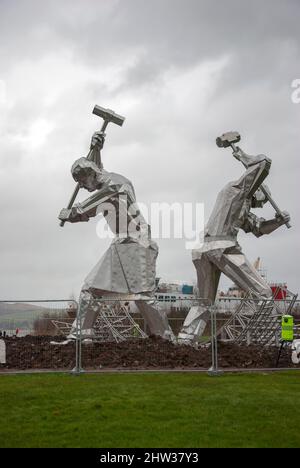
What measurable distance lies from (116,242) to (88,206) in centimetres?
130

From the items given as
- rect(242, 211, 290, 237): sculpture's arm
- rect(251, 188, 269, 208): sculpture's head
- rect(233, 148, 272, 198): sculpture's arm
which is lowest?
rect(242, 211, 290, 237): sculpture's arm

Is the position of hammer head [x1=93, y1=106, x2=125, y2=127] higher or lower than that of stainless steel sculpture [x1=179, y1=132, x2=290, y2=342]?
higher

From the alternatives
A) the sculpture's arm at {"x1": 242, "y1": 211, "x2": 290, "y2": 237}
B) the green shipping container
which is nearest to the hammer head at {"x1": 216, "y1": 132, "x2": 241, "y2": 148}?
the sculpture's arm at {"x1": 242, "y1": 211, "x2": 290, "y2": 237}

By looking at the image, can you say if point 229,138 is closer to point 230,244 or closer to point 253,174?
point 253,174

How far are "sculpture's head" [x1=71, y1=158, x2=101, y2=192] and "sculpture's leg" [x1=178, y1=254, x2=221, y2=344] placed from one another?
3.76 meters

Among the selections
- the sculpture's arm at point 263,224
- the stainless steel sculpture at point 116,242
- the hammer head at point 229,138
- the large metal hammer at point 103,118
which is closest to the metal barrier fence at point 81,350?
the stainless steel sculpture at point 116,242

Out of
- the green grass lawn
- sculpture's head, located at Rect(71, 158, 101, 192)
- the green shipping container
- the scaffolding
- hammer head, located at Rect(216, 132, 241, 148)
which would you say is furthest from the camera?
hammer head, located at Rect(216, 132, 241, 148)

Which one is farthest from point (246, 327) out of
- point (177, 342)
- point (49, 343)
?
point (49, 343)

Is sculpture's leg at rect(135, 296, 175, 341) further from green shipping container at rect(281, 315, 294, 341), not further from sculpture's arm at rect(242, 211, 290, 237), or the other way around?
green shipping container at rect(281, 315, 294, 341)

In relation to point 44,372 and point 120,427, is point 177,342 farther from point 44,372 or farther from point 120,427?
point 120,427

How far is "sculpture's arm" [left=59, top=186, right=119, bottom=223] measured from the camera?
1551 cm

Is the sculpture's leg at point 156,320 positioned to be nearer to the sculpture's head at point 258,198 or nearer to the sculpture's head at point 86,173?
the sculpture's head at point 86,173

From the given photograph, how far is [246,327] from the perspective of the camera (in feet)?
48.9

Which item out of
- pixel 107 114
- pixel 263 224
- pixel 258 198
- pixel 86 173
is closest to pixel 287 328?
pixel 263 224
